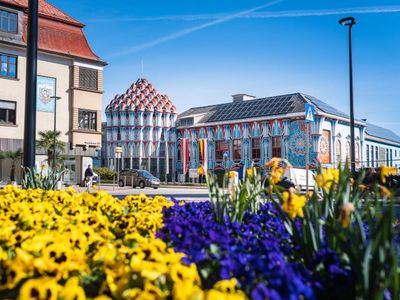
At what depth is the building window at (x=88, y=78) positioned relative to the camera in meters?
34.0

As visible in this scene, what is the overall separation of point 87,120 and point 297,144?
2740cm

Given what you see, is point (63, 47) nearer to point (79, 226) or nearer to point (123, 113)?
point (79, 226)

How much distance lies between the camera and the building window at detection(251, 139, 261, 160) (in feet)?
189

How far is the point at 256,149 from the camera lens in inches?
2292

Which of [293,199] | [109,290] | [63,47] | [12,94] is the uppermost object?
[63,47]

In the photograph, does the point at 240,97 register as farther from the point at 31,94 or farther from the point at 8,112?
the point at 31,94

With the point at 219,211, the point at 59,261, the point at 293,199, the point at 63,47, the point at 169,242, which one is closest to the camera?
the point at 59,261

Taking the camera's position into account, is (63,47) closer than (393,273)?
No

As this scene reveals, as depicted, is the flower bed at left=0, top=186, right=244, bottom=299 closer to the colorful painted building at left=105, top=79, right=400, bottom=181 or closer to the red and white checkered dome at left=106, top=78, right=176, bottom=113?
the colorful painted building at left=105, top=79, right=400, bottom=181

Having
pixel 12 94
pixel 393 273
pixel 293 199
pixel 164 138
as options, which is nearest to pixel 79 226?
pixel 293 199

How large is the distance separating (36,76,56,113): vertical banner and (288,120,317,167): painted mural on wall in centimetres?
2944

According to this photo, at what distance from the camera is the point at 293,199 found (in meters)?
2.96

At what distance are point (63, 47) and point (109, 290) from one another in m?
33.4

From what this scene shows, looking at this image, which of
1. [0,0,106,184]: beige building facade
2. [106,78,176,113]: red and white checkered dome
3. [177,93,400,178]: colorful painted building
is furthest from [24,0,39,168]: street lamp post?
[106,78,176,113]: red and white checkered dome
